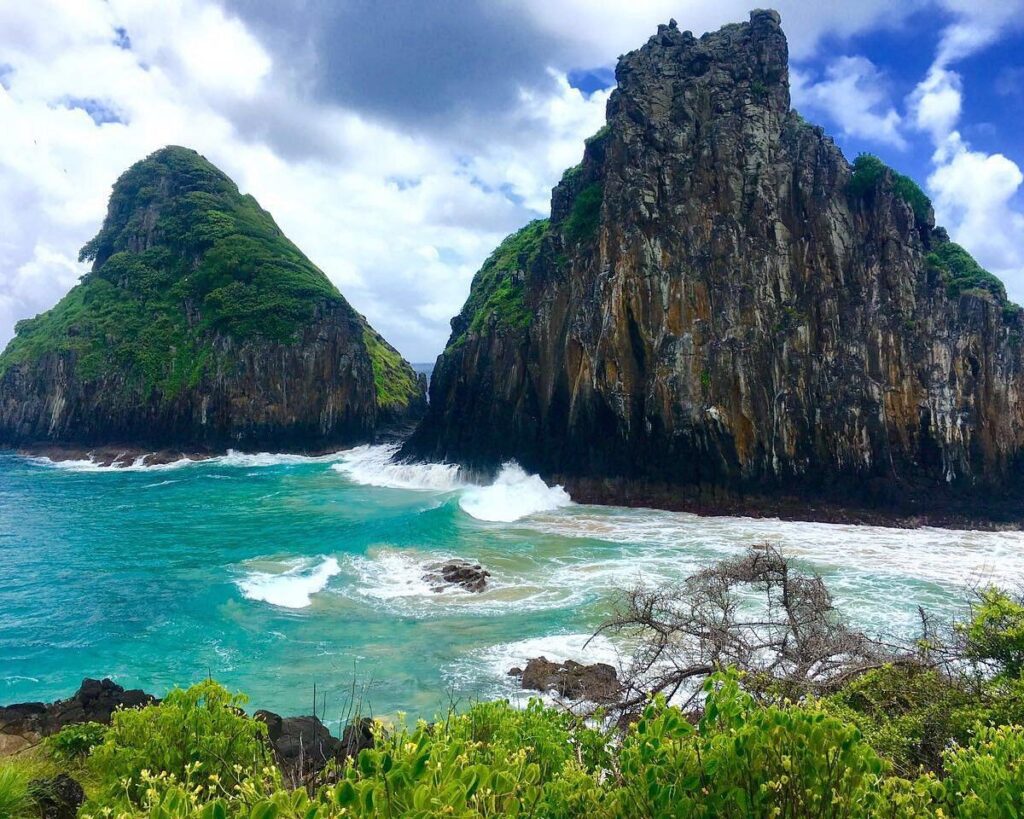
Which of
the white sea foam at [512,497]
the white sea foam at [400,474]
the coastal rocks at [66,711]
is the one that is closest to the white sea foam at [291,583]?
the coastal rocks at [66,711]

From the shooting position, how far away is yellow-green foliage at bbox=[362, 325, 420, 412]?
6919 centimetres

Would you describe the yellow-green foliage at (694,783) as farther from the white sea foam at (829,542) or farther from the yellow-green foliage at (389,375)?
the yellow-green foliage at (389,375)

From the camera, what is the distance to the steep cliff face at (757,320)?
1212 inches

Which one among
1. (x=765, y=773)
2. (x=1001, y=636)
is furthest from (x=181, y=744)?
(x=1001, y=636)

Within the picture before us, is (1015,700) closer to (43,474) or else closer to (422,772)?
(422,772)

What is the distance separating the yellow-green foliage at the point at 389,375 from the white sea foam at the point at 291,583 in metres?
45.1

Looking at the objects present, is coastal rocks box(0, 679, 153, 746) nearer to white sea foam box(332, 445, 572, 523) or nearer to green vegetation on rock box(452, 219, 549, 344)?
white sea foam box(332, 445, 572, 523)

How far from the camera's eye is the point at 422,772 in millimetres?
2828

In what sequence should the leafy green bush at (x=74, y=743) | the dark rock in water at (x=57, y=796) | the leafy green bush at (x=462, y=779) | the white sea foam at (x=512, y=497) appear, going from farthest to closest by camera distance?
the white sea foam at (x=512, y=497)
the leafy green bush at (x=74, y=743)
the dark rock in water at (x=57, y=796)
the leafy green bush at (x=462, y=779)

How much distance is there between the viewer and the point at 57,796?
6473mm

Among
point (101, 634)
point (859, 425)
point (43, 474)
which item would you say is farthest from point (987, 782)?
point (43, 474)

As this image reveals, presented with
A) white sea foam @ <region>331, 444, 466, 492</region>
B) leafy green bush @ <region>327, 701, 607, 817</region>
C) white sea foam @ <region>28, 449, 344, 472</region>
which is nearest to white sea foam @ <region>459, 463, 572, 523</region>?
white sea foam @ <region>331, 444, 466, 492</region>

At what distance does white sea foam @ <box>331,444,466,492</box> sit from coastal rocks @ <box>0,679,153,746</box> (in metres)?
30.9

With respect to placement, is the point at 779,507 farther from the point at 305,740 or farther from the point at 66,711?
the point at 66,711
